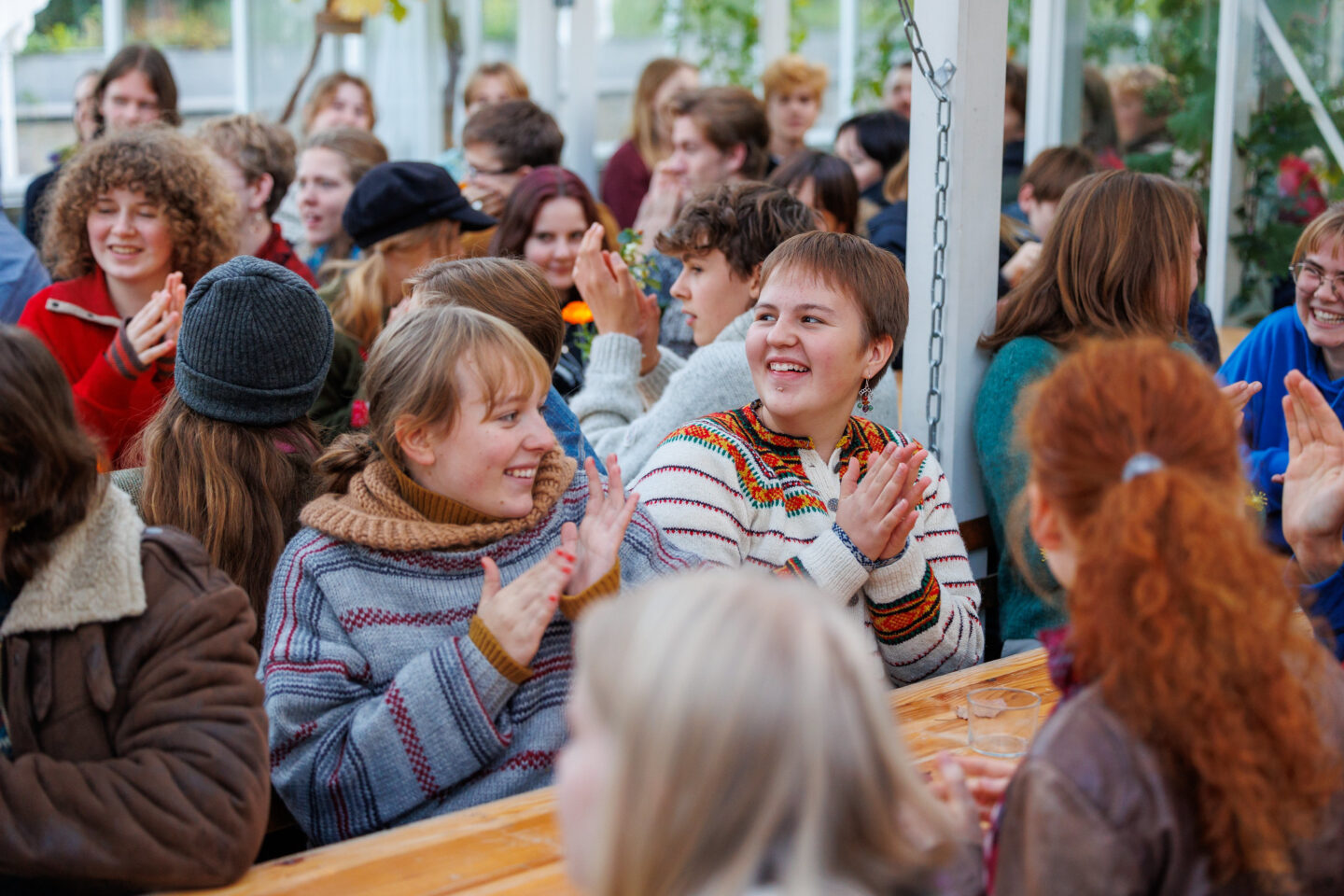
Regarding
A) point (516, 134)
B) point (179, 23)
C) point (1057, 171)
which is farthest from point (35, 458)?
point (179, 23)

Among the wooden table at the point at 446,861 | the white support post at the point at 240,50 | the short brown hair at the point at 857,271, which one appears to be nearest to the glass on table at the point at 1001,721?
the wooden table at the point at 446,861

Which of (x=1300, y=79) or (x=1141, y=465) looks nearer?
(x=1141, y=465)

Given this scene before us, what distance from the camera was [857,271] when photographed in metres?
2.64

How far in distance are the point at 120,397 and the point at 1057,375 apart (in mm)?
2420

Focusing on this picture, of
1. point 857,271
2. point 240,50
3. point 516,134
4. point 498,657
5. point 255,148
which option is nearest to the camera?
point 498,657

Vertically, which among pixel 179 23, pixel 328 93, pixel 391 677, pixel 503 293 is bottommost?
pixel 391 677

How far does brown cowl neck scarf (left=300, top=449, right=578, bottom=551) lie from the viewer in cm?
201

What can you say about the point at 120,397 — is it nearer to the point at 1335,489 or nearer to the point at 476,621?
the point at 476,621

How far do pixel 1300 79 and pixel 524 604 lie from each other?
5047 mm

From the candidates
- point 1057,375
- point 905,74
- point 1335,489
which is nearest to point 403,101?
point 905,74

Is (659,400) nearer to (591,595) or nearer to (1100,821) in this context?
(591,595)

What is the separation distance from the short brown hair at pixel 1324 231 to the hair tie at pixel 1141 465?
7.45 ft

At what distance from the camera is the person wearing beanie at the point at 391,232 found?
12.5 feet

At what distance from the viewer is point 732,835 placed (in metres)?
0.99
